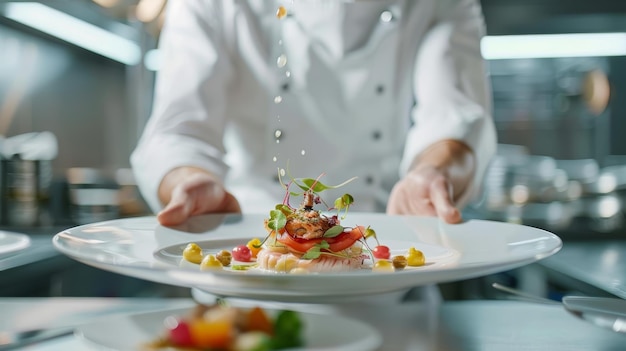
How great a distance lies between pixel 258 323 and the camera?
0.41m

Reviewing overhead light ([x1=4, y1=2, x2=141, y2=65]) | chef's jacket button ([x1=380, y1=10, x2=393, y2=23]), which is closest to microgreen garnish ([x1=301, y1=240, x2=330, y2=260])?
chef's jacket button ([x1=380, y1=10, x2=393, y2=23])

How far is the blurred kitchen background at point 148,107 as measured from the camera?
2791mm

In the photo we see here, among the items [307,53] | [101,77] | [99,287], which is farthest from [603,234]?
[101,77]

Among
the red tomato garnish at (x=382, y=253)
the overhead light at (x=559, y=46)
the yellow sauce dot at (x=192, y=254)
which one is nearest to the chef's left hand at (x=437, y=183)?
the red tomato garnish at (x=382, y=253)

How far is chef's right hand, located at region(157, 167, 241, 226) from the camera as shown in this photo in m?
0.89

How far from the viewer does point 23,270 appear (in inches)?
32.3

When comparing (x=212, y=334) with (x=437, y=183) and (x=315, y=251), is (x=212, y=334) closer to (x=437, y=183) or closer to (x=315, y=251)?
(x=315, y=251)

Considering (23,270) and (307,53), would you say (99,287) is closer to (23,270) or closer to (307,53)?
(23,270)

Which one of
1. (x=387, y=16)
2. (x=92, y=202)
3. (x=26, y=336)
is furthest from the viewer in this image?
(x=92, y=202)

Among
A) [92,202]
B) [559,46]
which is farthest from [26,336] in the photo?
[559,46]

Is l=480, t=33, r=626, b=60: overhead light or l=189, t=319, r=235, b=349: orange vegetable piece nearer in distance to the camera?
l=189, t=319, r=235, b=349: orange vegetable piece

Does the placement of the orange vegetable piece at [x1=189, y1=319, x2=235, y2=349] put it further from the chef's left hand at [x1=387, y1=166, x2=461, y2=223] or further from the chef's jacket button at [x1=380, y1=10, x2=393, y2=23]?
the chef's jacket button at [x1=380, y1=10, x2=393, y2=23]

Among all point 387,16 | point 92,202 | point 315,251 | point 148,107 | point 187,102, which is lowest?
point 92,202

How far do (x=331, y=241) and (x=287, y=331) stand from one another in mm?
440
